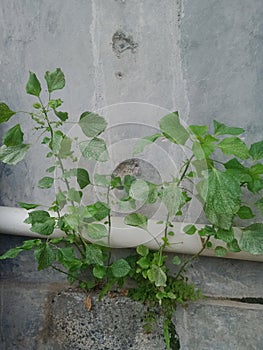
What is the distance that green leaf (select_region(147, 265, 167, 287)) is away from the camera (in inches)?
48.2

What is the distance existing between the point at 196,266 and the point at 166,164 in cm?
32

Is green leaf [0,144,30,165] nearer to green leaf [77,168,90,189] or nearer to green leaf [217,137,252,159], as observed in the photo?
green leaf [77,168,90,189]

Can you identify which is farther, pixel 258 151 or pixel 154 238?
pixel 154 238

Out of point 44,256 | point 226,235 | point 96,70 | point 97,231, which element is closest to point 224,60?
point 96,70

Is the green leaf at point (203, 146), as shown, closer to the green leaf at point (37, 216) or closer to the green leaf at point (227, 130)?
the green leaf at point (227, 130)

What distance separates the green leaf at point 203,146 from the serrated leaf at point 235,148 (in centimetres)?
3

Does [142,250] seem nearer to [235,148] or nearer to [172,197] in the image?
[172,197]

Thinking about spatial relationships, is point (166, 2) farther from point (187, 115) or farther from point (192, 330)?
point (192, 330)

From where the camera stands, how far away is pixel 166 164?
138cm

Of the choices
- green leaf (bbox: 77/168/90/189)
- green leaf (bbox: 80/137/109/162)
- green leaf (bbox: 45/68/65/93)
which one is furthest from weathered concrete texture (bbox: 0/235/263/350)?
green leaf (bbox: 45/68/65/93)

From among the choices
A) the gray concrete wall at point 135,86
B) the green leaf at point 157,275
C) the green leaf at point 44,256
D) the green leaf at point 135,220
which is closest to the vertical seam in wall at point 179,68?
the gray concrete wall at point 135,86

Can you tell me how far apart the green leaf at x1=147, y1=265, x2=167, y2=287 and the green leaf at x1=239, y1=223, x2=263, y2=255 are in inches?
8.4

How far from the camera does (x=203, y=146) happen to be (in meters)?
1.10

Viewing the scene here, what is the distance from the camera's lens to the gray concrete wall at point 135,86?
1303 millimetres
